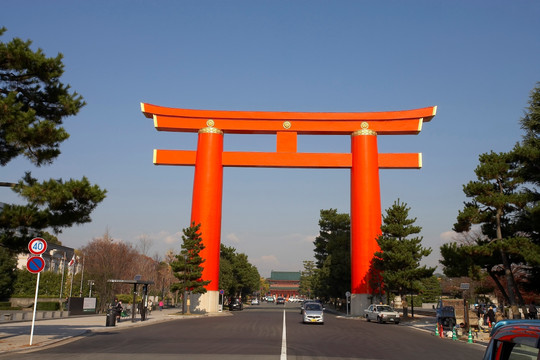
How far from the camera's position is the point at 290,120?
4238cm

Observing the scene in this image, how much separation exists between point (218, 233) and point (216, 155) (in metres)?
7.47

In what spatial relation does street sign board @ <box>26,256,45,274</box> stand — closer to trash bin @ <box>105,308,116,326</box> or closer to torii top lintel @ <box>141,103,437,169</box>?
trash bin @ <box>105,308,116,326</box>

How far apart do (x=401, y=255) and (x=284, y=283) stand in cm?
12848

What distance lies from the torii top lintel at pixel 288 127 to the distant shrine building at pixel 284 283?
387ft

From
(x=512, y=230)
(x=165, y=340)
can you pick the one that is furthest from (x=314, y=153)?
(x=165, y=340)

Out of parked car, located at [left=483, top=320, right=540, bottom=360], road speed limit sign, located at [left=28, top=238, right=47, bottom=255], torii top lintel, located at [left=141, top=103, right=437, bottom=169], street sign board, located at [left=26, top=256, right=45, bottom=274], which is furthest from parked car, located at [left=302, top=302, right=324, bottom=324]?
parked car, located at [left=483, top=320, right=540, bottom=360]

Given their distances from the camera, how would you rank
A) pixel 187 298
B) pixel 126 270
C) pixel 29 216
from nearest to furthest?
pixel 29 216 → pixel 187 298 → pixel 126 270

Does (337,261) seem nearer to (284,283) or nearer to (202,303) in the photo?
(202,303)

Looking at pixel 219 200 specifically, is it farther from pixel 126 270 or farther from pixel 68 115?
pixel 68 115

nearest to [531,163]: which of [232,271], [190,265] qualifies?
[190,265]

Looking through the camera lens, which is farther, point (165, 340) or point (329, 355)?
point (165, 340)

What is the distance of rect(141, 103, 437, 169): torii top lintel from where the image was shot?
4206 centimetres

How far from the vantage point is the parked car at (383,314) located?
33156 millimetres

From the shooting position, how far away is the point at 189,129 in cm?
4403
